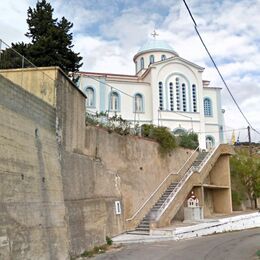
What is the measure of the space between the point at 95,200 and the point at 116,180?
11.4 feet

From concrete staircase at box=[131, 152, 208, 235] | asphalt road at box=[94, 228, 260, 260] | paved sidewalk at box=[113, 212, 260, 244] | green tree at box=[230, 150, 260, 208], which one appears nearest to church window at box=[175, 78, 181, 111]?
green tree at box=[230, 150, 260, 208]

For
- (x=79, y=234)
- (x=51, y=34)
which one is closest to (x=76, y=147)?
(x=79, y=234)

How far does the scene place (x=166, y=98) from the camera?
3934 centimetres

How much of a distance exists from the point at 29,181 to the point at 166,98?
29742mm

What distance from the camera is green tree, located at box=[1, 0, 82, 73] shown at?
75.5ft

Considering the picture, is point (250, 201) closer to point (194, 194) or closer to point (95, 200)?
point (194, 194)

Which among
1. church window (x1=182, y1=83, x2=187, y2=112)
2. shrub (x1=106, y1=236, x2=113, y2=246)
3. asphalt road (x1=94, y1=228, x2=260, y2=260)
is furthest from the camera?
church window (x1=182, y1=83, x2=187, y2=112)

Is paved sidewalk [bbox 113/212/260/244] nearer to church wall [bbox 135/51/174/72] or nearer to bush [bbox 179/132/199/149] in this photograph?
bush [bbox 179/132/199/149]

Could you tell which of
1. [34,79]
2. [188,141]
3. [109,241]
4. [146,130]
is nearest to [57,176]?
Result: [34,79]

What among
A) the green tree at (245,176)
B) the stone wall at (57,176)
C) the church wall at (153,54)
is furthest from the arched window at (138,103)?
the stone wall at (57,176)

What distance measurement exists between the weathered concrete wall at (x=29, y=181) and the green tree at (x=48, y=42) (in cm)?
1090

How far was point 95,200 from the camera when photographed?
16.1 m

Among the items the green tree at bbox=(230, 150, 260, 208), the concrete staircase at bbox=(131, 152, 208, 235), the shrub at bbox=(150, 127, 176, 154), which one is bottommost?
the concrete staircase at bbox=(131, 152, 208, 235)

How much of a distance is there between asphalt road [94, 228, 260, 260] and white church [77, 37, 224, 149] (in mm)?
20369
